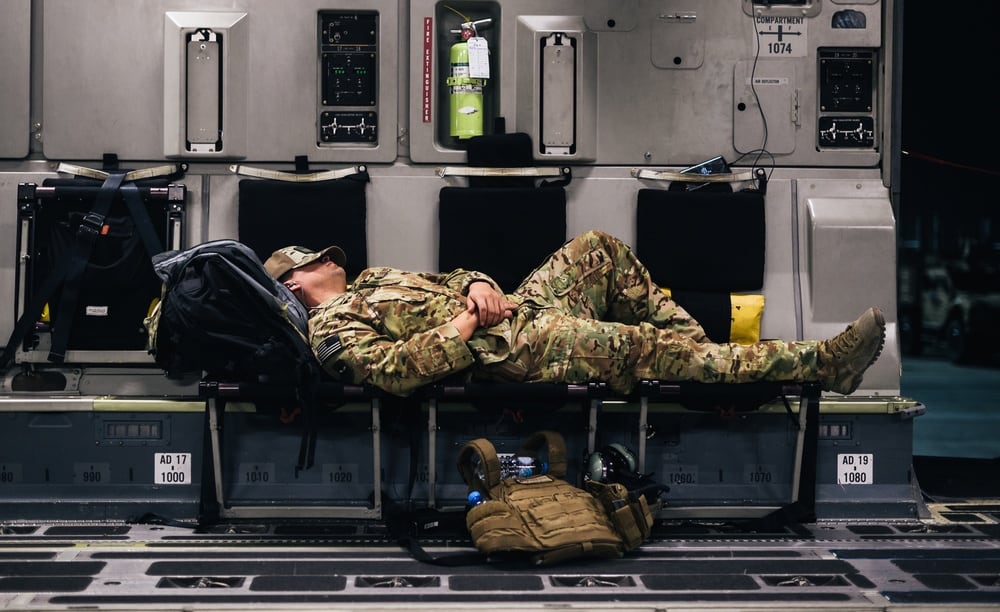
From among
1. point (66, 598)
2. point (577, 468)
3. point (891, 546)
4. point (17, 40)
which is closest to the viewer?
point (66, 598)

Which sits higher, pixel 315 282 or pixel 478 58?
pixel 478 58

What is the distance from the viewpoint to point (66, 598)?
3021 mm

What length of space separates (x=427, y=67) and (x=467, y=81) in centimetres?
20

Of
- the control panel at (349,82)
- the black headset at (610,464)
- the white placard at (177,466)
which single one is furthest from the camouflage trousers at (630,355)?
the white placard at (177,466)

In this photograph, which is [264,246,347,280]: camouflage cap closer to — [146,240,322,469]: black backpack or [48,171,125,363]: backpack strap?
[146,240,322,469]: black backpack

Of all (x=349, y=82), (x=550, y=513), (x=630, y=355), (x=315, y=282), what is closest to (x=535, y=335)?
(x=630, y=355)

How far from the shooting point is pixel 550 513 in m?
3.45

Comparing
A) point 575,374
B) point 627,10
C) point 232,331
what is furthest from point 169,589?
point 627,10

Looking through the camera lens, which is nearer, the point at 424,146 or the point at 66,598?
the point at 66,598

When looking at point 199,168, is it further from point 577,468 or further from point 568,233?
point 577,468

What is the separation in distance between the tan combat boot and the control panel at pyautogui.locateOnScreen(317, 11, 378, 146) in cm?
222

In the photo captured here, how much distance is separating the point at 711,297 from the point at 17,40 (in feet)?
11.0

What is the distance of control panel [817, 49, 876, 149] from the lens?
4.74 metres

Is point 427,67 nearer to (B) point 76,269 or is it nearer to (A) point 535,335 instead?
(A) point 535,335
